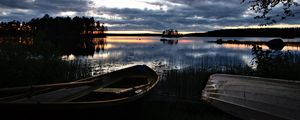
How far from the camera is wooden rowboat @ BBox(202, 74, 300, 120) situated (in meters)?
7.29

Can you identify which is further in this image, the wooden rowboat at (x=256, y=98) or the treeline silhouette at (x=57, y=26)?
the treeline silhouette at (x=57, y=26)

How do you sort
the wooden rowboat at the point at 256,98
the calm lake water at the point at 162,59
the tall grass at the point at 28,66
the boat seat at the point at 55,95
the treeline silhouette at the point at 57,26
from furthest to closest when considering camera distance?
the treeline silhouette at the point at 57,26
the calm lake water at the point at 162,59
the tall grass at the point at 28,66
the wooden rowboat at the point at 256,98
the boat seat at the point at 55,95

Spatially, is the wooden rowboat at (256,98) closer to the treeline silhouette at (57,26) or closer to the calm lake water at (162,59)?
the calm lake water at (162,59)

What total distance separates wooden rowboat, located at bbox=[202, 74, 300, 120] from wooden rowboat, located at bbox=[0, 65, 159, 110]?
9.18ft

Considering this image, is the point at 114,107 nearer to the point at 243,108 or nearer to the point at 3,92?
the point at 3,92

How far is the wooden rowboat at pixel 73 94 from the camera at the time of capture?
5650mm

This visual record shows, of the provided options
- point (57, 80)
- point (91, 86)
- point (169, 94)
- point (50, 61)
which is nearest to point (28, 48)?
point (50, 61)

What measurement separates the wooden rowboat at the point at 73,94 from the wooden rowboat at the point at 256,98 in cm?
280

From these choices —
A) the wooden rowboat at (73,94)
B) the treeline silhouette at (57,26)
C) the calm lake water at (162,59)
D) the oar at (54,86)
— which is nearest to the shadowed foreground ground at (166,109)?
the wooden rowboat at (73,94)

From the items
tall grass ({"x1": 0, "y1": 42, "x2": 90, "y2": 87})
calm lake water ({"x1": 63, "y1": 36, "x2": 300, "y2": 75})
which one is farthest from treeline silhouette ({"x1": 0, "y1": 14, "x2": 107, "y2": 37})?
tall grass ({"x1": 0, "y1": 42, "x2": 90, "y2": 87})

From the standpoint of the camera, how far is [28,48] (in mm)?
11828

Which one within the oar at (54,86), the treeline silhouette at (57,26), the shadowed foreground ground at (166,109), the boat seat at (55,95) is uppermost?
the treeline silhouette at (57,26)

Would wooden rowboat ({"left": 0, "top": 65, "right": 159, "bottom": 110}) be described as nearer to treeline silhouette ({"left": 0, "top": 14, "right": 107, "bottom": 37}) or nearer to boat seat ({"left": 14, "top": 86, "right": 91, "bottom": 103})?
boat seat ({"left": 14, "top": 86, "right": 91, "bottom": 103})

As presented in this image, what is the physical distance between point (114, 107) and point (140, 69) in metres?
6.40
